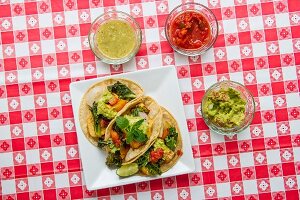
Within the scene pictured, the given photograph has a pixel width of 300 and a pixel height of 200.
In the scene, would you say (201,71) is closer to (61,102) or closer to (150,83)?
(150,83)

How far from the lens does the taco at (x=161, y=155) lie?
3746 mm

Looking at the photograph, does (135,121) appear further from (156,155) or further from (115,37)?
(115,37)

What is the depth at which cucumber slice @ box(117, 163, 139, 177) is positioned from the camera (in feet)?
12.4

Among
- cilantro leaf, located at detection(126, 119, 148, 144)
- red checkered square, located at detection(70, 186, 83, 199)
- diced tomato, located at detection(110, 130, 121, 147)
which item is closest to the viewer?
cilantro leaf, located at detection(126, 119, 148, 144)

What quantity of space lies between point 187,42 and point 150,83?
403mm

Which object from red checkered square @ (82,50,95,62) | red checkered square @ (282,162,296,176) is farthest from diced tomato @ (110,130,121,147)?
red checkered square @ (282,162,296,176)

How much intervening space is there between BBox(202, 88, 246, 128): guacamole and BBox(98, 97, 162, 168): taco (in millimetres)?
371

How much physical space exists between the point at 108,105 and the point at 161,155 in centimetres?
52

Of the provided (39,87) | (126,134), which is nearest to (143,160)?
(126,134)

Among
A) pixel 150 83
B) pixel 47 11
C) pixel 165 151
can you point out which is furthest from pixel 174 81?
pixel 47 11

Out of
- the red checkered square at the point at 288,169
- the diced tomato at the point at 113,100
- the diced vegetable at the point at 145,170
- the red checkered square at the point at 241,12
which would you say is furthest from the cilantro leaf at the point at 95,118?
the red checkered square at the point at 288,169

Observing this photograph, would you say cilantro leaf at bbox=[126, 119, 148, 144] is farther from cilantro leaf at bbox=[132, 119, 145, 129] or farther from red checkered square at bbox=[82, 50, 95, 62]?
red checkered square at bbox=[82, 50, 95, 62]

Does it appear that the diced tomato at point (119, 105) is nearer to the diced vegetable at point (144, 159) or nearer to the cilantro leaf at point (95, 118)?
the cilantro leaf at point (95, 118)

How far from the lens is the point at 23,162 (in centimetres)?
392
